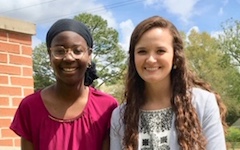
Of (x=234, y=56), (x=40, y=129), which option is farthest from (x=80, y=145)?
(x=234, y=56)

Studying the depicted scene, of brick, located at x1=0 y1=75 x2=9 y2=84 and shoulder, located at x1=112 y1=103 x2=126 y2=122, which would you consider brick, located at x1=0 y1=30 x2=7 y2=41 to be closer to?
brick, located at x1=0 y1=75 x2=9 y2=84

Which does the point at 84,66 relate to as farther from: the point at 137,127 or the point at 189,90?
the point at 189,90

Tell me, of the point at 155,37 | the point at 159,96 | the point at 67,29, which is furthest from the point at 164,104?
the point at 67,29

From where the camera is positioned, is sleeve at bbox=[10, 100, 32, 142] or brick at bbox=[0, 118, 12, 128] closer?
sleeve at bbox=[10, 100, 32, 142]

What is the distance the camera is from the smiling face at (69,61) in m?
2.10

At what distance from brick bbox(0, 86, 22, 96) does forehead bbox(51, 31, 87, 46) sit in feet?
3.64

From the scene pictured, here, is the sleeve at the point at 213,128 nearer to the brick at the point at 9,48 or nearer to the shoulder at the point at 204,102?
the shoulder at the point at 204,102

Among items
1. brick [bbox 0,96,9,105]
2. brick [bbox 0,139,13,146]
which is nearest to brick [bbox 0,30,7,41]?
brick [bbox 0,96,9,105]

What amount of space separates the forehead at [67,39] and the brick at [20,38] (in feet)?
3.83

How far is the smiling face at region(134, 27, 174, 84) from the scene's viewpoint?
6.74 feet

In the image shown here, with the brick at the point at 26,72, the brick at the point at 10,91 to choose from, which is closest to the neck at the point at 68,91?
the brick at the point at 10,91

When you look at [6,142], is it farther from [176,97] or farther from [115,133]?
[176,97]

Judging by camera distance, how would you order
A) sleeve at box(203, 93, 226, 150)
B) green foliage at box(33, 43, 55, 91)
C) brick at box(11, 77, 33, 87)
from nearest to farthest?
1. sleeve at box(203, 93, 226, 150)
2. brick at box(11, 77, 33, 87)
3. green foliage at box(33, 43, 55, 91)

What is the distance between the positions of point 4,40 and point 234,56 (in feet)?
92.0
